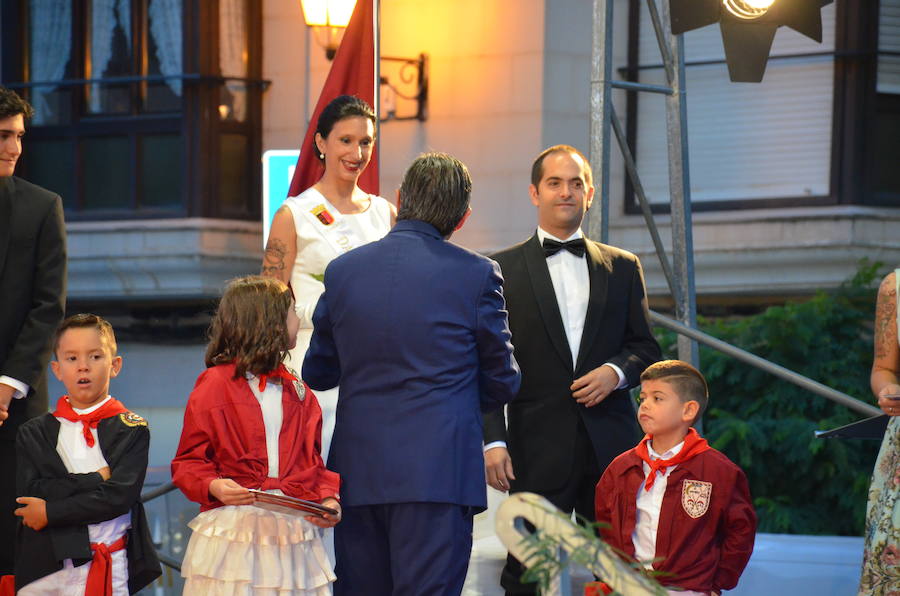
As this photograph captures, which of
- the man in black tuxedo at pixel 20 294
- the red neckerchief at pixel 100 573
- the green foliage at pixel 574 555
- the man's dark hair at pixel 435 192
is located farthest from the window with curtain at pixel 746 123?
the green foliage at pixel 574 555

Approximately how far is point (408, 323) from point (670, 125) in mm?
2553

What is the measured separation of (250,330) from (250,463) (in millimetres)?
350

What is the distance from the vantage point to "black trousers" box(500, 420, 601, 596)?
13.0ft

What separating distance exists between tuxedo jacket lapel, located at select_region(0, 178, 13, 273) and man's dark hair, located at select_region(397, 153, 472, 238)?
58.0 inches

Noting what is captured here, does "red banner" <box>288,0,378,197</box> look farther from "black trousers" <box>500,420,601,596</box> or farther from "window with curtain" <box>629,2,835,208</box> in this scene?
"window with curtain" <box>629,2,835,208</box>

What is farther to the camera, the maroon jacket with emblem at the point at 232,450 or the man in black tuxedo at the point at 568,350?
the man in black tuxedo at the point at 568,350

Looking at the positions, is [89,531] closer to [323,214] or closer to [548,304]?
[323,214]

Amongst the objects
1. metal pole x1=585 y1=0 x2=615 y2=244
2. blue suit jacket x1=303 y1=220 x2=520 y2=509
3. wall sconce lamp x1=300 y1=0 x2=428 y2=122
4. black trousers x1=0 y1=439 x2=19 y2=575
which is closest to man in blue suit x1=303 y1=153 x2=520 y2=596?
blue suit jacket x1=303 y1=220 x2=520 y2=509

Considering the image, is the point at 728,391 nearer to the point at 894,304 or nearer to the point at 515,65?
the point at 515,65

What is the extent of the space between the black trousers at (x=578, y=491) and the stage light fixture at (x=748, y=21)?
1.68 metres

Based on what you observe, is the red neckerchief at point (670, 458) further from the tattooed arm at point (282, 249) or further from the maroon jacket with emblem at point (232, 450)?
the tattooed arm at point (282, 249)

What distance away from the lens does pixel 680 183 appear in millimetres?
5488

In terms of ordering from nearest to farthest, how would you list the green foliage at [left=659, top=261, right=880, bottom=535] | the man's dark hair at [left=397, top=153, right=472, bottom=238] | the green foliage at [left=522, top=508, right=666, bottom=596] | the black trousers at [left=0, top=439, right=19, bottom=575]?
the green foliage at [left=522, top=508, right=666, bottom=596], the man's dark hair at [left=397, top=153, right=472, bottom=238], the black trousers at [left=0, top=439, right=19, bottom=575], the green foliage at [left=659, top=261, right=880, bottom=535]

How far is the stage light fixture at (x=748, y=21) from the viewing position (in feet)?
16.1
